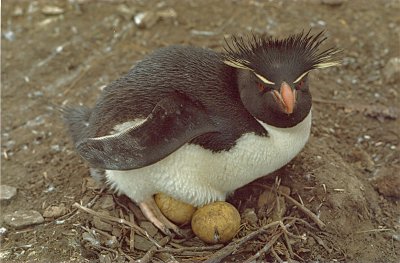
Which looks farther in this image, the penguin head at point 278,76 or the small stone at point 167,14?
the small stone at point 167,14

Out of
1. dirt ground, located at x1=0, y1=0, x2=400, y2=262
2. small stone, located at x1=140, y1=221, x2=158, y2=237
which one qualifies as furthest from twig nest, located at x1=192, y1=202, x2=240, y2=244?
small stone, located at x1=140, y1=221, x2=158, y2=237

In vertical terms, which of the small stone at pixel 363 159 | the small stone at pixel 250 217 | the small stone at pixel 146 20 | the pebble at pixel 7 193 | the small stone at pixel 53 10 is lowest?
the small stone at pixel 363 159

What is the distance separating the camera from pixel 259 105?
2748 millimetres

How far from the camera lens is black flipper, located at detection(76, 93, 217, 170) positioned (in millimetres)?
2643

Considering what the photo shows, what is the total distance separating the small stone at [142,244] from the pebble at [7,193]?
0.75 meters

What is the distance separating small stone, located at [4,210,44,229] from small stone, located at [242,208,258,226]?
3.09 ft

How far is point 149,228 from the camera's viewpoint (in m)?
2.91

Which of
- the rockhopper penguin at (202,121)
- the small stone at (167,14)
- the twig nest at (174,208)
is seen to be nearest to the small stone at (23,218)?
the rockhopper penguin at (202,121)

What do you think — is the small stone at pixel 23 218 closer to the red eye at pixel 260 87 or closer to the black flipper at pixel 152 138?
the black flipper at pixel 152 138

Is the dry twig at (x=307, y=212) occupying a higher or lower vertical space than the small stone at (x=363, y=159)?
higher

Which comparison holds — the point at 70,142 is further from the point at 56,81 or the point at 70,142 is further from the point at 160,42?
the point at 160,42

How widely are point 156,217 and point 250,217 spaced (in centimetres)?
43

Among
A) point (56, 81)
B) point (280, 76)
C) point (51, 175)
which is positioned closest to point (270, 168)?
point (280, 76)

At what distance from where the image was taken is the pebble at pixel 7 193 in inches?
125
